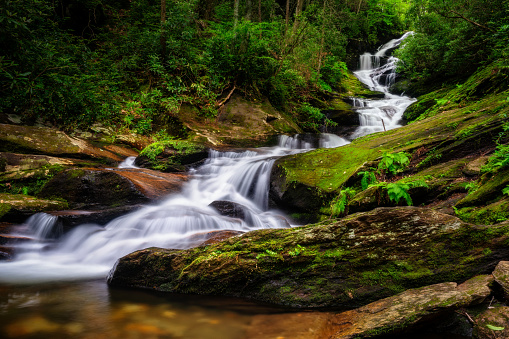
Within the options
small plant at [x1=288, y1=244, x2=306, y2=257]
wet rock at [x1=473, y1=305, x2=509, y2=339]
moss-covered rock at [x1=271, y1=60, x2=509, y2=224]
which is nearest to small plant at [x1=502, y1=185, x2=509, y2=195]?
moss-covered rock at [x1=271, y1=60, x2=509, y2=224]

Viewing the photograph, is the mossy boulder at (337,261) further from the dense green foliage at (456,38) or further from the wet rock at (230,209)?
the dense green foliage at (456,38)

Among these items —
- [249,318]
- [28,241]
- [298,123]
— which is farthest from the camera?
[298,123]

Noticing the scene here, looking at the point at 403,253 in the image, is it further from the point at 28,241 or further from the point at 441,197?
the point at 28,241

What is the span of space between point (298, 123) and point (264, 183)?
27.0ft

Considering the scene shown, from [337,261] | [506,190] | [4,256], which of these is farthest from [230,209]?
[506,190]

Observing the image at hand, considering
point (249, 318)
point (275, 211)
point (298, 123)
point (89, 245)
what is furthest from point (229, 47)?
point (249, 318)

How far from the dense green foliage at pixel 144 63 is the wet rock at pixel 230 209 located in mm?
5150

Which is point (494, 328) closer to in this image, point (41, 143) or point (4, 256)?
point (4, 256)

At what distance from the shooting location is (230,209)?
22.4 ft

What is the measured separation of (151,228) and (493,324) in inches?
209

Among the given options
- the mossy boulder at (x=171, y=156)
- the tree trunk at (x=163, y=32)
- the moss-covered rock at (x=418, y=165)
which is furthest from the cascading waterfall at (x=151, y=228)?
the tree trunk at (x=163, y=32)

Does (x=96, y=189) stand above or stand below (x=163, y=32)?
below

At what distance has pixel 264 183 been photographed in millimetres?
8016

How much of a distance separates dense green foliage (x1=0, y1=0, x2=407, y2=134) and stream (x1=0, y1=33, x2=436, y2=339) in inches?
123
